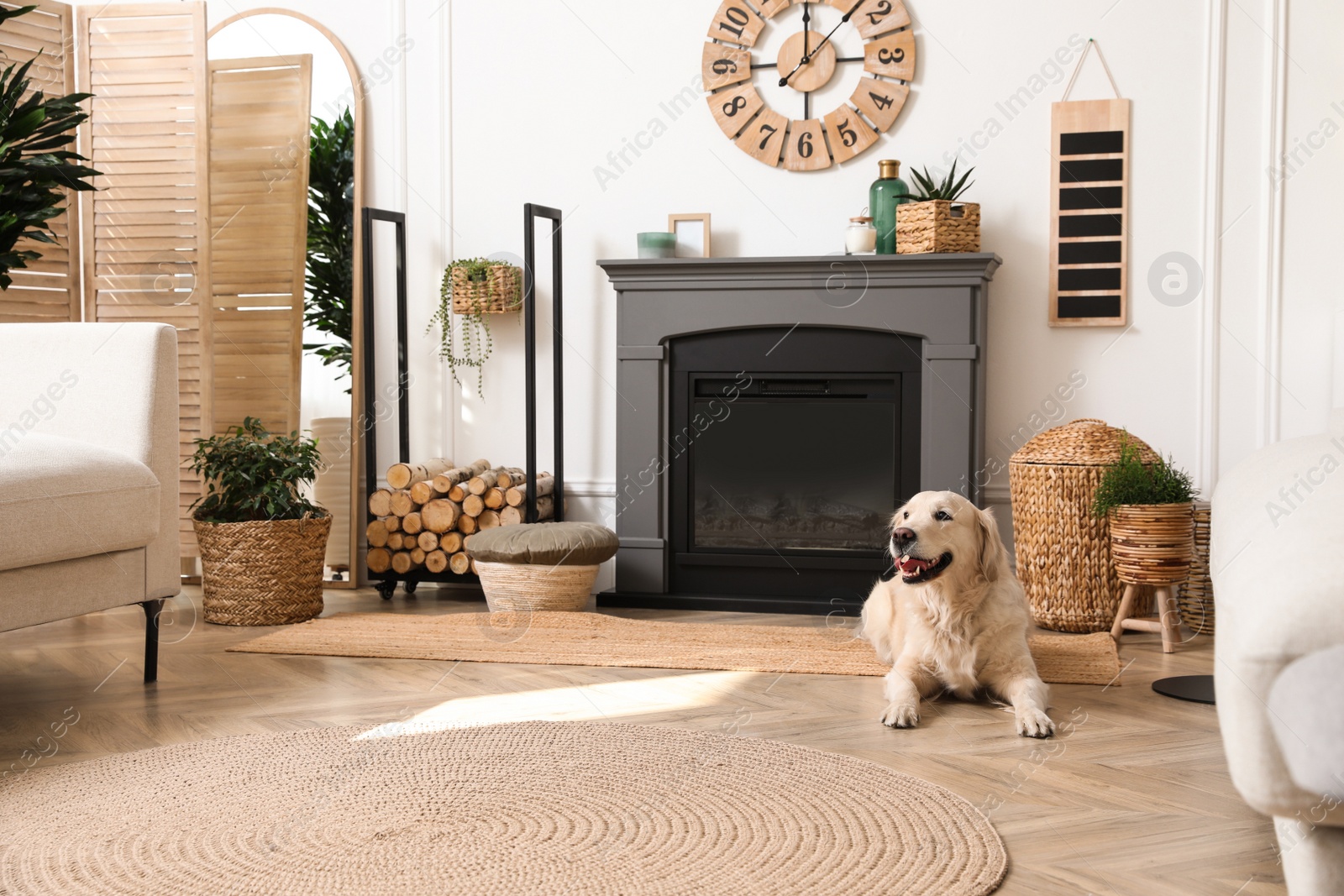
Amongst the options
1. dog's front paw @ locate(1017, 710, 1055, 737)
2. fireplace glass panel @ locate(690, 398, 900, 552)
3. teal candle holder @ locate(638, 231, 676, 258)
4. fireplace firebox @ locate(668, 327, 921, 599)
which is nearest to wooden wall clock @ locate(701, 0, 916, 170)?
teal candle holder @ locate(638, 231, 676, 258)

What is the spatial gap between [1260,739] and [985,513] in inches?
63.3

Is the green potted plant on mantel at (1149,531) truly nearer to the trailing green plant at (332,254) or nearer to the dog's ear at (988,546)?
the dog's ear at (988,546)

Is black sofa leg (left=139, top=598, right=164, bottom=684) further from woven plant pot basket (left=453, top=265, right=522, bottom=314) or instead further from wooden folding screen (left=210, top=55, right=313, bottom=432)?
woven plant pot basket (left=453, top=265, right=522, bottom=314)

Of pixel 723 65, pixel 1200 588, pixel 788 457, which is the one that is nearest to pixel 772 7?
pixel 723 65

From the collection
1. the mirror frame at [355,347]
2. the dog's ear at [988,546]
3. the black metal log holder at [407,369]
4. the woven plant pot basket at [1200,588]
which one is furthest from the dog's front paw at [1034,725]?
the mirror frame at [355,347]

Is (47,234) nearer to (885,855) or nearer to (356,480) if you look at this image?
(356,480)

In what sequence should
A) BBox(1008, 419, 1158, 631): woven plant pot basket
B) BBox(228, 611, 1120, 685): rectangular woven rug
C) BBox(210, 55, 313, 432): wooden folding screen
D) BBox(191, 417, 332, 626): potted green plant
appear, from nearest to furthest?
1. BBox(228, 611, 1120, 685): rectangular woven rug
2. BBox(1008, 419, 1158, 631): woven plant pot basket
3. BBox(191, 417, 332, 626): potted green plant
4. BBox(210, 55, 313, 432): wooden folding screen

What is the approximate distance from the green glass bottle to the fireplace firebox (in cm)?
31

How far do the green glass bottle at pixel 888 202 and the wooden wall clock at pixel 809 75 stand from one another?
0.22 m

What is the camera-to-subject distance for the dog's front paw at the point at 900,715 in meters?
2.36

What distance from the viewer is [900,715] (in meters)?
2.37

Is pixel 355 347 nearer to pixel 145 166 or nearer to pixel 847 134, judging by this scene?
pixel 145 166

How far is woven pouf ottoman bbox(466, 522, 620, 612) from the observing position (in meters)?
3.61

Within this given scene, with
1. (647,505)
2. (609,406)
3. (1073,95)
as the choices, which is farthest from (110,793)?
(1073,95)
